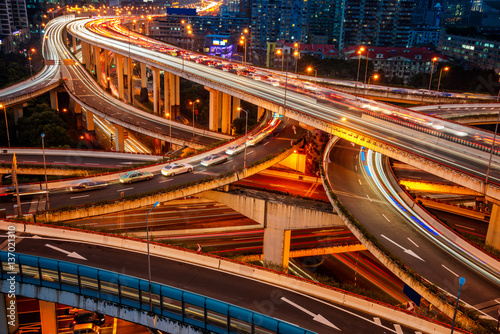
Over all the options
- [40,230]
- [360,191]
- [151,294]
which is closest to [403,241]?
[360,191]

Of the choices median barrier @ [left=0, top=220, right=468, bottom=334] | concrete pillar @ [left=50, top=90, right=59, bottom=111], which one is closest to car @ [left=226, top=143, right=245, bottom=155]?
median barrier @ [left=0, top=220, right=468, bottom=334]

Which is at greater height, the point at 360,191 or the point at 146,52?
the point at 146,52

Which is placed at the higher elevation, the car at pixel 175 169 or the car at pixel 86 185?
the car at pixel 175 169

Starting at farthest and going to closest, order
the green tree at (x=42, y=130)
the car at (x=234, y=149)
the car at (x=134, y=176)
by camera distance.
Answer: the green tree at (x=42, y=130)
the car at (x=234, y=149)
the car at (x=134, y=176)

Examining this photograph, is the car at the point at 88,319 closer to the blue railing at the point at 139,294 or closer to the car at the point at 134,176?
the blue railing at the point at 139,294

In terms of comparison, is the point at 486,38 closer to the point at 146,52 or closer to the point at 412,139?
the point at 146,52

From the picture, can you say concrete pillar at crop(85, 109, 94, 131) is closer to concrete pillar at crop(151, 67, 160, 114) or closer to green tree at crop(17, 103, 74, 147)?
green tree at crop(17, 103, 74, 147)

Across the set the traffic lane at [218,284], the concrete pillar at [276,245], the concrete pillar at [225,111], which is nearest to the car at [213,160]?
the concrete pillar at [276,245]
